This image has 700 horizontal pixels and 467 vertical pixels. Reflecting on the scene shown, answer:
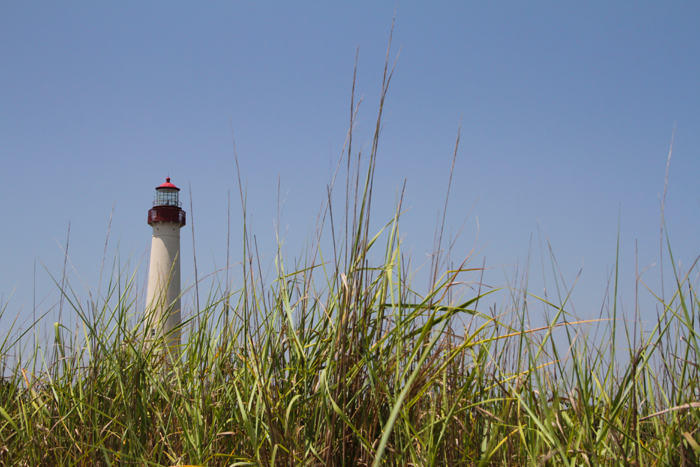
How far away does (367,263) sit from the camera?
51.2 inches

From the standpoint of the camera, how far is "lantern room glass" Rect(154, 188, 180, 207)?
540 inches

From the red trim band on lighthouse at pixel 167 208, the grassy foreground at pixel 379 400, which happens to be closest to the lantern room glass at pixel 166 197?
the red trim band on lighthouse at pixel 167 208

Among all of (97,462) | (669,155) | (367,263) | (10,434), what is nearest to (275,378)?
(367,263)

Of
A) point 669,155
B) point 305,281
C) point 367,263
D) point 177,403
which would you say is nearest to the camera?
point 669,155

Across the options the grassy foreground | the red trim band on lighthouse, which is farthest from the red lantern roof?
the grassy foreground

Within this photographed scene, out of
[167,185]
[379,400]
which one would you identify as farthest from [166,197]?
[379,400]

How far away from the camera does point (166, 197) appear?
13.8 metres

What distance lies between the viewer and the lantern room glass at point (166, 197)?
1372 cm

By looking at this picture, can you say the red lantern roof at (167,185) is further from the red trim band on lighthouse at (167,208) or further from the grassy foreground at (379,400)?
the grassy foreground at (379,400)

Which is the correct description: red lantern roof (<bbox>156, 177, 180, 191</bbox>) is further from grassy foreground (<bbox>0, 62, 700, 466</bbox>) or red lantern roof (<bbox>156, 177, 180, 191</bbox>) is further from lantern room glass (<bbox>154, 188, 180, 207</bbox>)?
grassy foreground (<bbox>0, 62, 700, 466</bbox>)

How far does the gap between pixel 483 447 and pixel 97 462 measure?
3.71 ft

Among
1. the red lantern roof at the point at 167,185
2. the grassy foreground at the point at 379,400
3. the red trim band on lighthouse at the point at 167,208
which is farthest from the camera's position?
the red lantern roof at the point at 167,185

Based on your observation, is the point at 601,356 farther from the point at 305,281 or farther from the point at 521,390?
the point at 305,281

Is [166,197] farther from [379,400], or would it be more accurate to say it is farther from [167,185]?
[379,400]
